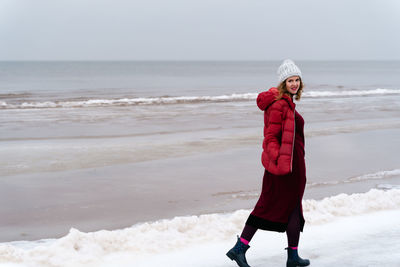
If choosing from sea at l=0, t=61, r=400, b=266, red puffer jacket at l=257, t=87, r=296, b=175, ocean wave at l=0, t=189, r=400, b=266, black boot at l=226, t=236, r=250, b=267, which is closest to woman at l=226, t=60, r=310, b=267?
red puffer jacket at l=257, t=87, r=296, b=175

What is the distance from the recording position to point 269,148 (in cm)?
311

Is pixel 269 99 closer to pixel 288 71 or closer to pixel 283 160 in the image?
pixel 288 71

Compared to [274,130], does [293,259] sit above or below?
below

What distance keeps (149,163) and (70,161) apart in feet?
5.06

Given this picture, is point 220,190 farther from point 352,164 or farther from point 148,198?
point 352,164

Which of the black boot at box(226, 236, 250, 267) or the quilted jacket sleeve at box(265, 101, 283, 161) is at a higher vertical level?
the quilted jacket sleeve at box(265, 101, 283, 161)

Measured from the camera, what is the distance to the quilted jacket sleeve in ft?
10.1

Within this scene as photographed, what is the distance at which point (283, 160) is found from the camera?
3.03 meters

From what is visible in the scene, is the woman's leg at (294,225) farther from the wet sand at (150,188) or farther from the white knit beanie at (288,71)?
the wet sand at (150,188)

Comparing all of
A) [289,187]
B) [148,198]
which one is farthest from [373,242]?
[148,198]

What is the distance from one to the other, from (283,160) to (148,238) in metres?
1.73

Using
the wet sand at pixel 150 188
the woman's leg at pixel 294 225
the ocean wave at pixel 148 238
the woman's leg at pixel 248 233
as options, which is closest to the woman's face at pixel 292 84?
the woman's leg at pixel 294 225

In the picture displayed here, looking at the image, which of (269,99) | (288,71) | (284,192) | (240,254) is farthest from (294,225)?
(288,71)

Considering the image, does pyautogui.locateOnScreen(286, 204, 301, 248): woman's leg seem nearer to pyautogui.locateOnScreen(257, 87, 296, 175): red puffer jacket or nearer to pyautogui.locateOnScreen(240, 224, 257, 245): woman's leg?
pyautogui.locateOnScreen(240, 224, 257, 245): woman's leg
